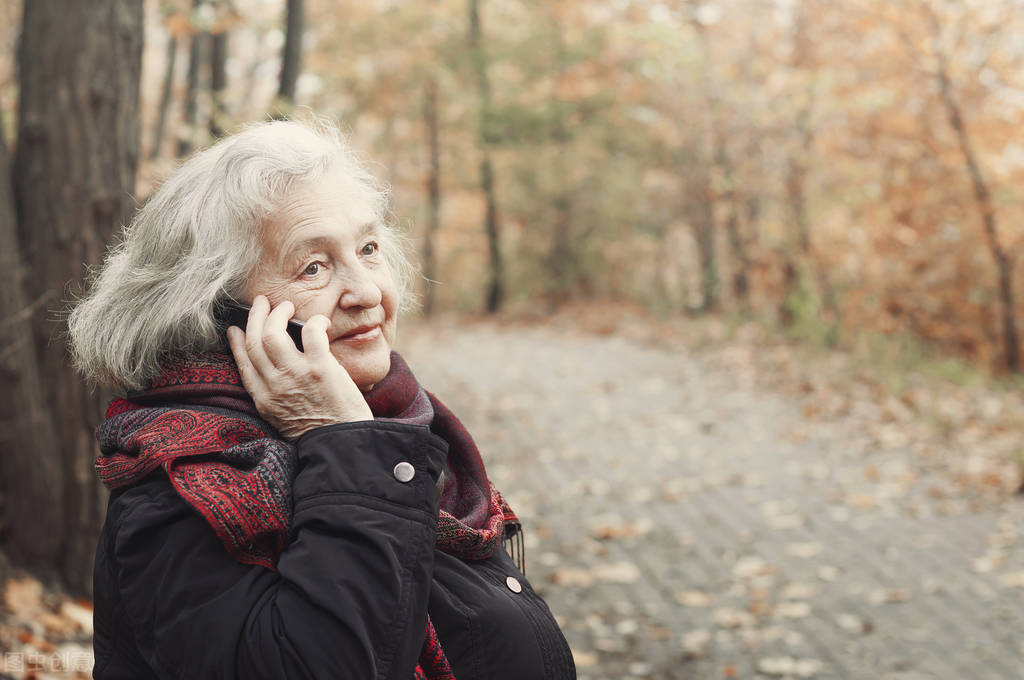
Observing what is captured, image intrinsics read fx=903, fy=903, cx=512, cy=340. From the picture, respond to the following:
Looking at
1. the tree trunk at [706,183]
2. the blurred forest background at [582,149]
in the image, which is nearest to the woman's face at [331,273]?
the blurred forest background at [582,149]

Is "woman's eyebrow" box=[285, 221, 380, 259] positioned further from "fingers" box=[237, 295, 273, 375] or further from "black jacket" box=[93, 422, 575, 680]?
"black jacket" box=[93, 422, 575, 680]

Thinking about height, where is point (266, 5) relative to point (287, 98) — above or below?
above

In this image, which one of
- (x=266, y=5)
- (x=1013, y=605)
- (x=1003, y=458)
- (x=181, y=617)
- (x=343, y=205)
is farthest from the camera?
(x=266, y=5)

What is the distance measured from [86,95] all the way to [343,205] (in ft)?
9.20

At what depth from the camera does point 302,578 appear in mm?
1483

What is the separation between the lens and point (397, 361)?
200 centimetres

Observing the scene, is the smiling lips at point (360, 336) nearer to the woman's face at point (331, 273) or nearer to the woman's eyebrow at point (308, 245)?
the woman's face at point (331, 273)

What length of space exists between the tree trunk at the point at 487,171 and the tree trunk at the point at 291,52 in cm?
1141

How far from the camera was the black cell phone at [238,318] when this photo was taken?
1.77 m

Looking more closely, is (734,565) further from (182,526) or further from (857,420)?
(182,526)

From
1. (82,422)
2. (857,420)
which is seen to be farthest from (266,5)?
(82,422)

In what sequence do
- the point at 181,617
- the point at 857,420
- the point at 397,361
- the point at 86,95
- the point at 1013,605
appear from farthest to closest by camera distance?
the point at 857,420 < the point at 1013,605 < the point at 86,95 < the point at 397,361 < the point at 181,617

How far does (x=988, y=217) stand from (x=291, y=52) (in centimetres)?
936

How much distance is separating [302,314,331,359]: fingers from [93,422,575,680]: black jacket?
156mm
